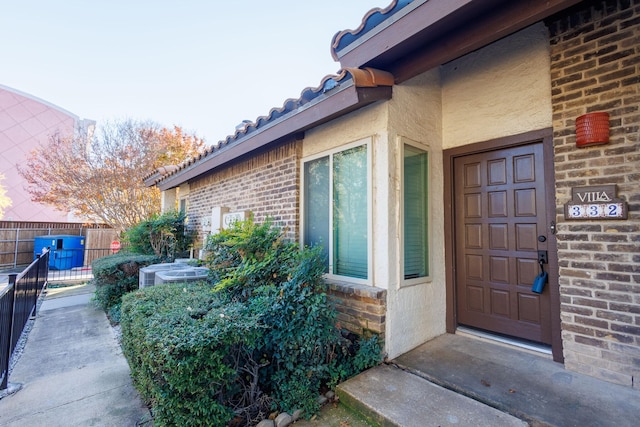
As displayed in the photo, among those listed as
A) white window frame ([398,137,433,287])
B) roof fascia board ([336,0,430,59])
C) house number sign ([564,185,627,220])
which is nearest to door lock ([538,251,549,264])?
house number sign ([564,185,627,220])

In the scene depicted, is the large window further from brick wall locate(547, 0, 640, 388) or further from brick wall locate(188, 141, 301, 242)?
brick wall locate(547, 0, 640, 388)

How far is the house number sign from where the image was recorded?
95.3 inches

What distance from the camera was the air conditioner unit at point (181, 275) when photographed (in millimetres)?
4047

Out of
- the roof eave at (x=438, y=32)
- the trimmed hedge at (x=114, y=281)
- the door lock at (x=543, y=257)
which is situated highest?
the roof eave at (x=438, y=32)

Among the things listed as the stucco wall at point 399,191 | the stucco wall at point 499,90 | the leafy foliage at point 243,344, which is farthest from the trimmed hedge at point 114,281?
the stucco wall at point 499,90

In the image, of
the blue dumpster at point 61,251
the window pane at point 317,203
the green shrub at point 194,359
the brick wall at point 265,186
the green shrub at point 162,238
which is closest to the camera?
the green shrub at point 194,359

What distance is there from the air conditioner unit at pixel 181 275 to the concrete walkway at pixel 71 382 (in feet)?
3.44

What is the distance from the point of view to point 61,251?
41.9 ft

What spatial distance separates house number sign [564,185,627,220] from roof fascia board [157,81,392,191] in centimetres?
Answer: 196

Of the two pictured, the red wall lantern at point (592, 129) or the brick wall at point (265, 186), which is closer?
the red wall lantern at point (592, 129)

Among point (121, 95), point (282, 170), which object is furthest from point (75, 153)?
point (282, 170)

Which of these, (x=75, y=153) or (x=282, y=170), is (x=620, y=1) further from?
(x=75, y=153)

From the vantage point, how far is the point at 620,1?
Answer: 8.16ft

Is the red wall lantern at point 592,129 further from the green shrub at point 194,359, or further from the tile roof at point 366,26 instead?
the green shrub at point 194,359
